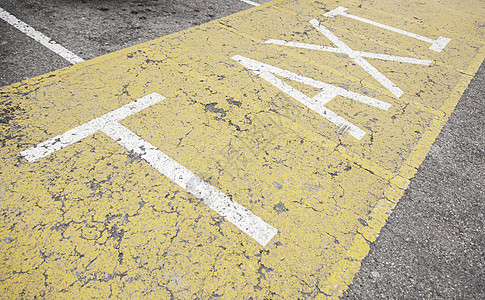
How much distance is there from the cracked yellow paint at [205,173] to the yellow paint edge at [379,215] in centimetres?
1

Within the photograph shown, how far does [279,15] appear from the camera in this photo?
236 inches

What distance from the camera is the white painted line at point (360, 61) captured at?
422 cm

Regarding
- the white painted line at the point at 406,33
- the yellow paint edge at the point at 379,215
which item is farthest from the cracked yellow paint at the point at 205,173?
the white painted line at the point at 406,33

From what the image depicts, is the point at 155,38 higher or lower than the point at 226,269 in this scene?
higher

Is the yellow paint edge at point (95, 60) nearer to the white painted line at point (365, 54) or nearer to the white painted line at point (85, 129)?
the white painted line at point (85, 129)

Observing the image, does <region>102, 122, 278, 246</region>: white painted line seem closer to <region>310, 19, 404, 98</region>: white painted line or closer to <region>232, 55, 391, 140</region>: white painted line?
<region>232, 55, 391, 140</region>: white painted line

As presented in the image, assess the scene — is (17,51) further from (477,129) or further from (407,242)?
(477,129)

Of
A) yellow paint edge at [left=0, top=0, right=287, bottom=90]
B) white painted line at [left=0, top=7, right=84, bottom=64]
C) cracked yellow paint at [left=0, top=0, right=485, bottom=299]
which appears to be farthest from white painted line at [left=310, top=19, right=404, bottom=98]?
white painted line at [left=0, top=7, right=84, bottom=64]

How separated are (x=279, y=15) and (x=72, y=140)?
4.79 metres

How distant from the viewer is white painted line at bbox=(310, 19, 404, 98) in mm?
4219

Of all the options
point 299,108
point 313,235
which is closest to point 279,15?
point 299,108

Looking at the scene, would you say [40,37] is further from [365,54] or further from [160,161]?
[365,54]

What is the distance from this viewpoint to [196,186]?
104 inches

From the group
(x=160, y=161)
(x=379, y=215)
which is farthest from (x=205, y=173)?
(x=379, y=215)
